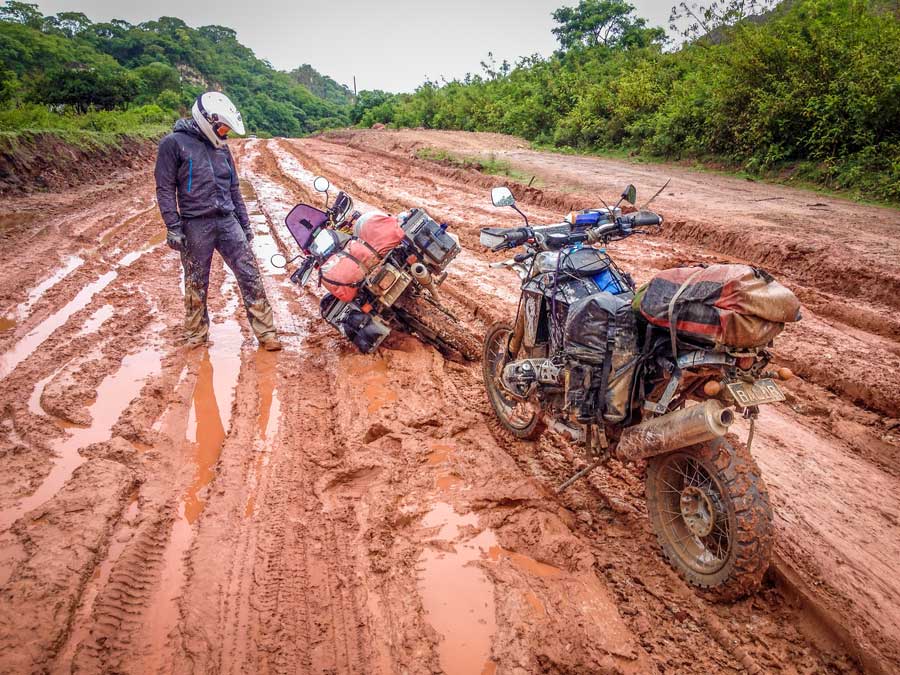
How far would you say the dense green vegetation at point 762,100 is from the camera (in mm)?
9367

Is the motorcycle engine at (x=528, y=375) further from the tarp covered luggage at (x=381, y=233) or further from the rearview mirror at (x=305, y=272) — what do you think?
the rearview mirror at (x=305, y=272)

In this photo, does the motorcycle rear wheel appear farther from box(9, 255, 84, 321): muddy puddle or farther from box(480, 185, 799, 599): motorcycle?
box(9, 255, 84, 321): muddy puddle

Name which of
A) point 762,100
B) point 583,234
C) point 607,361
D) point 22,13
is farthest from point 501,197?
point 22,13

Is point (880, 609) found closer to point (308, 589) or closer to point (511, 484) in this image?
point (511, 484)

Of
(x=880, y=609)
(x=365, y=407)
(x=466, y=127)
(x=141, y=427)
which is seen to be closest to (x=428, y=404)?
(x=365, y=407)

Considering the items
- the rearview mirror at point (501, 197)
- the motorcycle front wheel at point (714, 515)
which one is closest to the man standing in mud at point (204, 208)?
the rearview mirror at point (501, 197)

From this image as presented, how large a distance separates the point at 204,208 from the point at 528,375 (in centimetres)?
339

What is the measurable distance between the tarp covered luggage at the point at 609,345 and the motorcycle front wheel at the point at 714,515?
1.16ft

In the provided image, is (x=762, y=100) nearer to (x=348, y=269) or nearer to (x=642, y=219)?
(x=642, y=219)

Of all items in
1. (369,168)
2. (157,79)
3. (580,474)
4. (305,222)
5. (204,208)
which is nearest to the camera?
(580,474)

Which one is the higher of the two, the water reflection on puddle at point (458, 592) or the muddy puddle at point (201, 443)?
the muddy puddle at point (201, 443)

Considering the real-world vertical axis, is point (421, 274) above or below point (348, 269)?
below

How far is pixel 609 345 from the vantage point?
2.49m

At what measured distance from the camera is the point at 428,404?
3.94 meters
